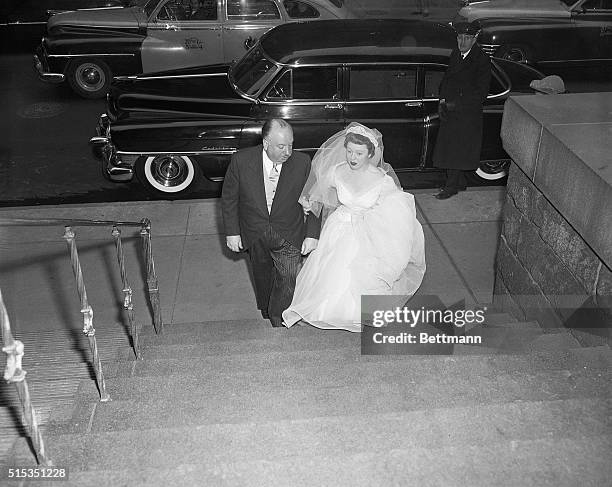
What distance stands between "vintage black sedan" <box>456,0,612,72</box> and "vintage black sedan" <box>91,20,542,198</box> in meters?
4.16

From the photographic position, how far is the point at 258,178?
198 inches

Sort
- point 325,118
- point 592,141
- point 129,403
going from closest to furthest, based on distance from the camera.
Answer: point 129,403 < point 592,141 < point 325,118

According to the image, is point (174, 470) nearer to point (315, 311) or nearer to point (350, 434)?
point (350, 434)

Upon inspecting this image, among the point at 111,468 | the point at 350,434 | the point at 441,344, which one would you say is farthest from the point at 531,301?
the point at 111,468

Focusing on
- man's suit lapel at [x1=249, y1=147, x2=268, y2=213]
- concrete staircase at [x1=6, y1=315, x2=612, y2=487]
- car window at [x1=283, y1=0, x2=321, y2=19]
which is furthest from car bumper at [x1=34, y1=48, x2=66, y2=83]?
concrete staircase at [x1=6, y1=315, x2=612, y2=487]

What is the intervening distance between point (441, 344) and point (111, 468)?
242 centimetres

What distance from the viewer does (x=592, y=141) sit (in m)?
4.38

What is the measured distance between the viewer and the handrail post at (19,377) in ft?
8.99

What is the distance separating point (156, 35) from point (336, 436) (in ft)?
29.1

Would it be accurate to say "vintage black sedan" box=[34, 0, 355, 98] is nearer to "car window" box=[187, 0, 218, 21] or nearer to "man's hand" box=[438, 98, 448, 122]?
"car window" box=[187, 0, 218, 21]

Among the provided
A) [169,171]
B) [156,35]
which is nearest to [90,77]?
[156,35]

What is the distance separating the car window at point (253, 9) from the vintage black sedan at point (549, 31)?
3.45 meters

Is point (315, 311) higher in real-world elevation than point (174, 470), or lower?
lower

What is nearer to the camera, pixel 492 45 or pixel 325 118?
pixel 325 118
